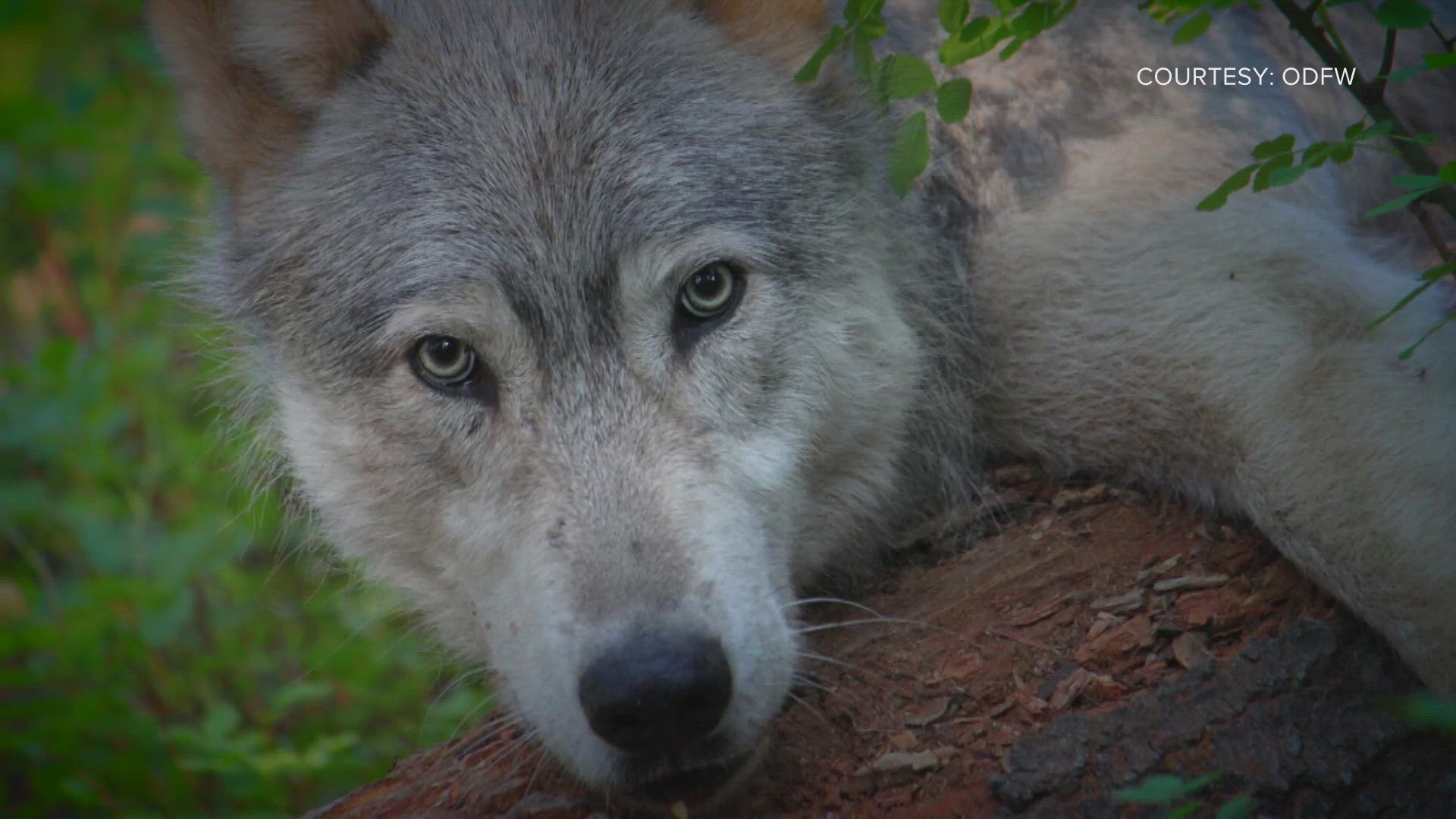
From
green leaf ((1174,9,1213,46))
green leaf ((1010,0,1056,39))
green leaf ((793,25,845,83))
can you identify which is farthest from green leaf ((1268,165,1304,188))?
green leaf ((793,25,845,83))

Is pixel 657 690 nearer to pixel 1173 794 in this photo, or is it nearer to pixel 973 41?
pixel 1173 794

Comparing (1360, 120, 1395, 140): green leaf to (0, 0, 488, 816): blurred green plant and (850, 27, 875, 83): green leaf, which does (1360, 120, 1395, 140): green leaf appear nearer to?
(850, 27, 875, 83): green leaf

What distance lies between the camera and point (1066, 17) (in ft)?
12.0

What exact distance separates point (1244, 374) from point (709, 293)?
131 cm

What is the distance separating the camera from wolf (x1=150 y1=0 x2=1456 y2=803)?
8.05 ft

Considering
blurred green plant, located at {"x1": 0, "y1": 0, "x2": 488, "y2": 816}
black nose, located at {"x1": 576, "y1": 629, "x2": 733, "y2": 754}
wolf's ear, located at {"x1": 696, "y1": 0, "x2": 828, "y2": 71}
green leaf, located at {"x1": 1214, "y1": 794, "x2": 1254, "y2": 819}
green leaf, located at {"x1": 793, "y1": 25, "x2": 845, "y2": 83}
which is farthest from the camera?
blurred green plant, located at {"x1": 0, "y1": 0, "x2": 488, "y2": 816}

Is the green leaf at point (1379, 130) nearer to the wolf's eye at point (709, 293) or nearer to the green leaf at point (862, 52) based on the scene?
the green leaf at point (862, 52)

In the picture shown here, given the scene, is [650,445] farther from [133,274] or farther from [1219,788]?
[133,274]

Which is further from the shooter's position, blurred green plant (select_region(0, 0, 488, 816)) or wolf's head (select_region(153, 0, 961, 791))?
blurred green plant (select_region(0, 0, 488, 816))

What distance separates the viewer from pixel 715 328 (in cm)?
275

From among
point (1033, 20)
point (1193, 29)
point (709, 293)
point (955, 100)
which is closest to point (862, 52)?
point (955, 100)

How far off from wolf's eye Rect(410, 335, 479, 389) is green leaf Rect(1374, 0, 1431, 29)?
1942 mm

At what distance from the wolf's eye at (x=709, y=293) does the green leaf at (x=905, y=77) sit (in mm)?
606

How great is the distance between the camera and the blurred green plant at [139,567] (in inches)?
146
